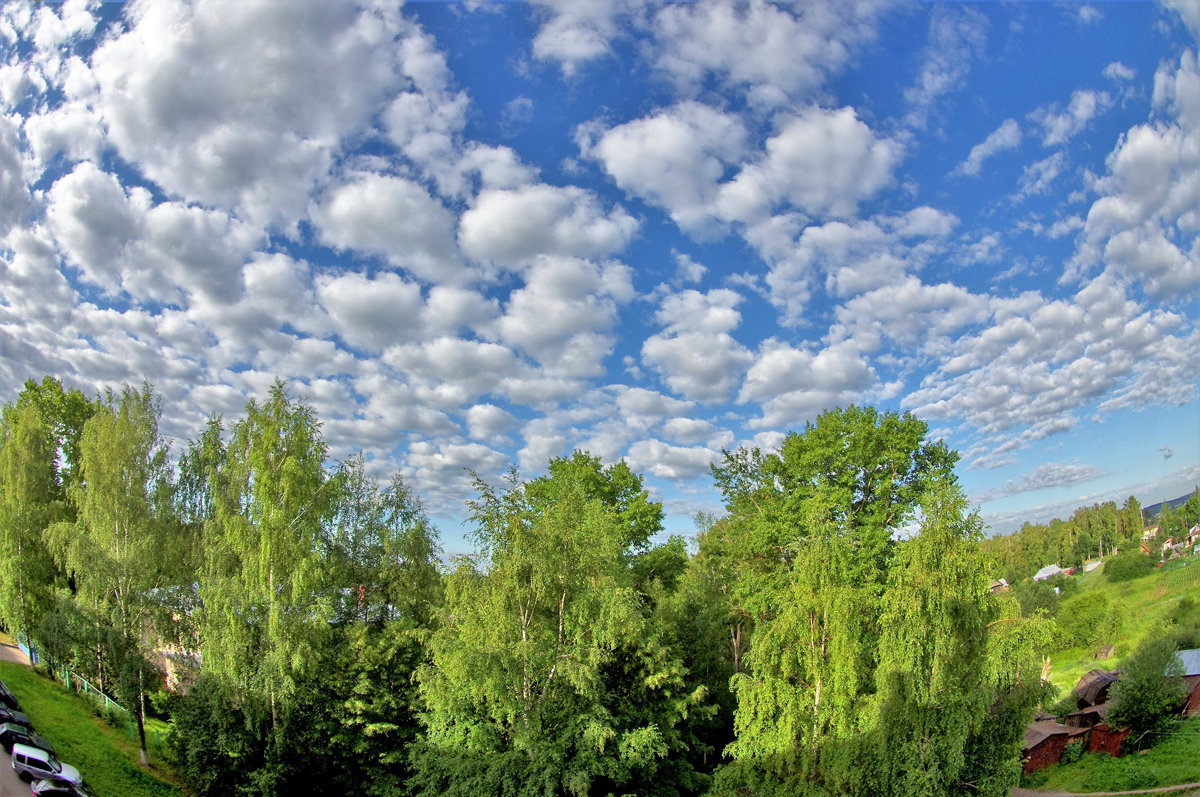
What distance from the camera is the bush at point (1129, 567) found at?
39.2 m

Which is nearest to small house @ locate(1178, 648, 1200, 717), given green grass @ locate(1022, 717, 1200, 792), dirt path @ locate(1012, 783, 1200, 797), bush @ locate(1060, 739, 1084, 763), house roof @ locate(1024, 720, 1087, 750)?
green grass @ locate(1022, 717, 1200, 792)

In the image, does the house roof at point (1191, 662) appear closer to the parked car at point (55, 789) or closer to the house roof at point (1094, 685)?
the house roof at point (1094, 685)

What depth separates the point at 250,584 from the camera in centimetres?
1850

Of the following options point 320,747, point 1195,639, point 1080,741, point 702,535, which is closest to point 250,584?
point 320,747

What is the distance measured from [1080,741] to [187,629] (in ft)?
140

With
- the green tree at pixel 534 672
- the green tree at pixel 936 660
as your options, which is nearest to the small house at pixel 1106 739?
the green tree at pixel 936 660

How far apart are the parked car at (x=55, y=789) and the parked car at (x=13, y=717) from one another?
4.00m

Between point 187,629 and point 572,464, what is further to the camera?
point 572,464

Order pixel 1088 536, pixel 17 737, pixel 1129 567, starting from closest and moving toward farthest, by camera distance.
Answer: pixel 17 737 < pixel 1129 567 < pixel 1088 536

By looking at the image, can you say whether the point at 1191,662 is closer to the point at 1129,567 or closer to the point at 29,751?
the point at 1129,567

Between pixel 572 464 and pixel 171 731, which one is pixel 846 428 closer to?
pixel 572 464

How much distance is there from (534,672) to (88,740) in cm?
1643

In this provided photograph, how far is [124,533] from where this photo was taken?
22.4m

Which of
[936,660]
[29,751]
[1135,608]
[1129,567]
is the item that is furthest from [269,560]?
[1129,567]
